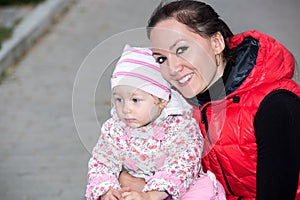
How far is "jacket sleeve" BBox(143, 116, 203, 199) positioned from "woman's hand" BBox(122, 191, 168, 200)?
0.02 metres

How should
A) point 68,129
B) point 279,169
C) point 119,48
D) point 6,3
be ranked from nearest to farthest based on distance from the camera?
point 279,169 < point 119,48 < point 68,129 < point 6,3

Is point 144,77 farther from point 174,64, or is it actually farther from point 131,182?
point 131,182

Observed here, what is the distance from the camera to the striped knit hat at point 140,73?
8.27 ft

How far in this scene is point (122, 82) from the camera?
252 centimetres

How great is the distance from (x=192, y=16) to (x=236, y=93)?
0.33 m

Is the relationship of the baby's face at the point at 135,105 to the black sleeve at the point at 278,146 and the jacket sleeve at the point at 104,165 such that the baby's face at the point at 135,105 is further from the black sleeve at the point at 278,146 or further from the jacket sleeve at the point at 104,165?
the black sleeve at the point at 278,146

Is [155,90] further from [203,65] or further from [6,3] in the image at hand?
[6,3]

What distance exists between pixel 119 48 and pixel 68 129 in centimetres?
299

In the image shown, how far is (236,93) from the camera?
2549 mm

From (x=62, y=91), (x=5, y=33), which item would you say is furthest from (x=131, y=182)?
(x=5, y=33)

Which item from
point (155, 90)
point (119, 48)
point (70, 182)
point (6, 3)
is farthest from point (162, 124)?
Result: point (6, 3)

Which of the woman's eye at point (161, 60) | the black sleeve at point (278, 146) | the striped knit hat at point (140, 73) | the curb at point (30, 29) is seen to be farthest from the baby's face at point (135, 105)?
the curb at point (30, 29)

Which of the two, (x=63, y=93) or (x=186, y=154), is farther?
(x=63, y=93)

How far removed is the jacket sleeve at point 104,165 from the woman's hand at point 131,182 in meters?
0.03
